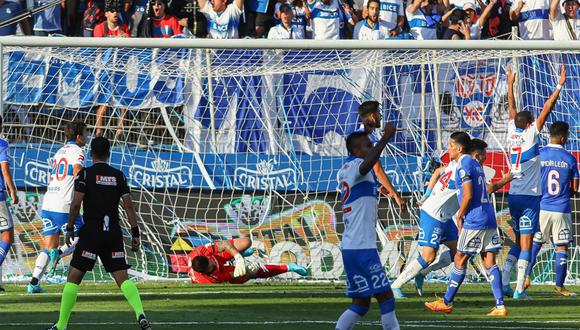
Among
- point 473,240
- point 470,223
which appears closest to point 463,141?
point 470,223

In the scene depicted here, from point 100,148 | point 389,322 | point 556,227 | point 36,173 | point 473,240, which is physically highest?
point 100,148

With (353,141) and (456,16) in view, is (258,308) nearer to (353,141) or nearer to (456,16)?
(353,141)

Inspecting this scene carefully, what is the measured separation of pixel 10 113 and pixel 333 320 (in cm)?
744

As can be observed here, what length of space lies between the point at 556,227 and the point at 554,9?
705 cm

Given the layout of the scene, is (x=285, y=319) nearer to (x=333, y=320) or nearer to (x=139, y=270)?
(x=333, y=320)

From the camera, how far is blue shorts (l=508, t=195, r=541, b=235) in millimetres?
15070

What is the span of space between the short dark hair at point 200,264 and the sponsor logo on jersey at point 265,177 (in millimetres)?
2245

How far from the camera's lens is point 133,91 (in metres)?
17.7

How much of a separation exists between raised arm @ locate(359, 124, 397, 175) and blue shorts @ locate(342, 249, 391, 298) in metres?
0.72

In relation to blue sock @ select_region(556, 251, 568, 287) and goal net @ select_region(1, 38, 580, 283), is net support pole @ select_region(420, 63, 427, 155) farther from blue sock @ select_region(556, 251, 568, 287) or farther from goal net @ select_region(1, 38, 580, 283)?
blue sock @ select_region(556, 251, 568, 287)

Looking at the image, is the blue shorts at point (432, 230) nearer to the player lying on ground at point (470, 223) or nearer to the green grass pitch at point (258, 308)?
the green grass pitch at point (258, 308)

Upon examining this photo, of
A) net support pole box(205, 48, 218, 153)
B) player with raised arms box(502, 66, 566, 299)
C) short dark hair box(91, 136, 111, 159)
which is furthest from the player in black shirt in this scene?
net support pole box(205, 48, 218, 153)

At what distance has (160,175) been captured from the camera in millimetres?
17438

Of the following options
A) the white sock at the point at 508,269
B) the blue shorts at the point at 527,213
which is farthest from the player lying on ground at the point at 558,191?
the blue shorts at the point at 527,213
